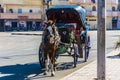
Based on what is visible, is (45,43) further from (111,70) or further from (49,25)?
(111,70)

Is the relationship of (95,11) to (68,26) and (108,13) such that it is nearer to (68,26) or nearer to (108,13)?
(108,13)

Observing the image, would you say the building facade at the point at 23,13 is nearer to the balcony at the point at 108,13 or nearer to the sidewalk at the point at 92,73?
the balcony at the point at 108,13

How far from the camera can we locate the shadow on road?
11.0m

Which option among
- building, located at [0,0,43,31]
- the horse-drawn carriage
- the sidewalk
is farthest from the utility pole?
building, located at [0,0,43,31]

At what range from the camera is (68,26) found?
45.1 ft

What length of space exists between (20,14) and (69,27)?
6997cm

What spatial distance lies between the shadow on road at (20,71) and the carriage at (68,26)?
1.72ft

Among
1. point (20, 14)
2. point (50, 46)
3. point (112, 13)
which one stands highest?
point (50, 46)

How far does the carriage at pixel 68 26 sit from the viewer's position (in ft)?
43.3

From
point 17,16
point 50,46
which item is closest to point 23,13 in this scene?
point 17,16

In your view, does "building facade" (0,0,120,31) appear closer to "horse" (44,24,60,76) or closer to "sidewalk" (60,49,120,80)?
"sidewalk" (60,49,120,80)

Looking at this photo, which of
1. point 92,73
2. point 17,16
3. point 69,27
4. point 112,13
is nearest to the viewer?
point 92,73

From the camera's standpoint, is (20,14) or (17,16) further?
(20,14)

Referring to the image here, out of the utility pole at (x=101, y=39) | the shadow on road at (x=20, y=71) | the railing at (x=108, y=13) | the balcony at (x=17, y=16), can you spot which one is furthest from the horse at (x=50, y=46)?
the railing at (x=108, y=13)
